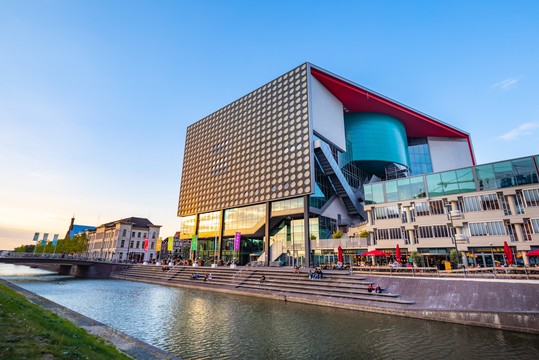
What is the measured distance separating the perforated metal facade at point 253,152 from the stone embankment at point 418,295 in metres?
21.5

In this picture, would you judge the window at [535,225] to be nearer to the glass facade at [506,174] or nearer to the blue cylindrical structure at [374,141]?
the glass facade at [506,174]

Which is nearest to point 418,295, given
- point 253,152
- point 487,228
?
point 487,228

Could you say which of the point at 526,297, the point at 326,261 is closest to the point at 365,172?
the point at 326,261

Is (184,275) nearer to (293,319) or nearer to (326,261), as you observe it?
→ (326,261)

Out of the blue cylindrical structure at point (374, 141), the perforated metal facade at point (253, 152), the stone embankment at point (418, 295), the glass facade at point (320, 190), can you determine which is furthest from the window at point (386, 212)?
the blue cylindrical structure at point (374, 141)

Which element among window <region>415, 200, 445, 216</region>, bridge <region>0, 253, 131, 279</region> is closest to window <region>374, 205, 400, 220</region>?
window <region>415, 200, 445, 216</region>

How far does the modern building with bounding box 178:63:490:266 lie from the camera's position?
5491cm

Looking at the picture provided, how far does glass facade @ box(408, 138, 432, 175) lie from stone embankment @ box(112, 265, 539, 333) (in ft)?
194

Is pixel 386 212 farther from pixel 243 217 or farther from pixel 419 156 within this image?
pixel 419 156

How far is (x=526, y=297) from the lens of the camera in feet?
62.6

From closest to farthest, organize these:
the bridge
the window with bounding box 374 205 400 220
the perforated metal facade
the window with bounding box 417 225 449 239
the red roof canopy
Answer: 1. the window with bounding box 417 225 449 239
2. the window with bounding box 374 205 400 220
3. the perforated metal facade
4. the bridge
5. the red roof canopy

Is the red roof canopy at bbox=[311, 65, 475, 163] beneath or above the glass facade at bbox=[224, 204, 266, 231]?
above

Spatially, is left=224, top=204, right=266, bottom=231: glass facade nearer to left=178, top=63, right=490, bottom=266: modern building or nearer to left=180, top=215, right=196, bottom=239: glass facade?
left=178, top=63, right=490, bottom=266: modern building

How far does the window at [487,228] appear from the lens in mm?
35653
